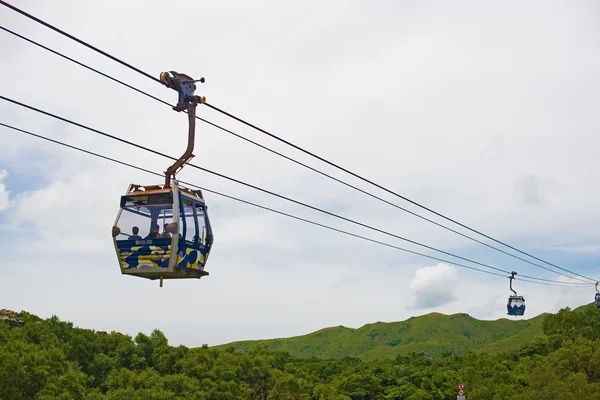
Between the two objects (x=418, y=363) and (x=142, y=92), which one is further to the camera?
(x=418, y=363)

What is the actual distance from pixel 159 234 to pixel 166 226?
1.04 ft

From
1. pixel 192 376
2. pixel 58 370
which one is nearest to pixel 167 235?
pixel 58 370

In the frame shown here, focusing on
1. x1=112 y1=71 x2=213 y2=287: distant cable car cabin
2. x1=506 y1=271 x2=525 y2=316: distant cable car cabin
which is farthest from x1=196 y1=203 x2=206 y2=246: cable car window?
x1=506 y1=271 x2=525 y2=316: distant cable car cabin

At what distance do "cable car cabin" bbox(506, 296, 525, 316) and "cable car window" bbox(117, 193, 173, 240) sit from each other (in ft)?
117

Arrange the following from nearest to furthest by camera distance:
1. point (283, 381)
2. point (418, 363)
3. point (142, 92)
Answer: point (142, 92)
point (283, 381)
point (418, 363)

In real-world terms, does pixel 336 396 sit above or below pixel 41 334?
below

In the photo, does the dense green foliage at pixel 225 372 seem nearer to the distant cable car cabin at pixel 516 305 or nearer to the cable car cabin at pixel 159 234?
the distant cable car cabin at pixel 516 305

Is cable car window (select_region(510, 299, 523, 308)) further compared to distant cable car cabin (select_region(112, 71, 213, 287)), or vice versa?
cable car window (select_region(510, 299, 523, 308))

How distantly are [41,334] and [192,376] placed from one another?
1700cm

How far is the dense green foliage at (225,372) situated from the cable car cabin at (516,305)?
1073 inches

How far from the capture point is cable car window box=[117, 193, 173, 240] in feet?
56.5

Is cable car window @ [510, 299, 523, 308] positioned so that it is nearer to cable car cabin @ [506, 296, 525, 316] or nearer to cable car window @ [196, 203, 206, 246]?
cable car cabin @ [506, 296, 525, 316]

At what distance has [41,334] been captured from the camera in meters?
67.0

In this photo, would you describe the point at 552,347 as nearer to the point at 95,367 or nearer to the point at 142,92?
the point at 95,367
